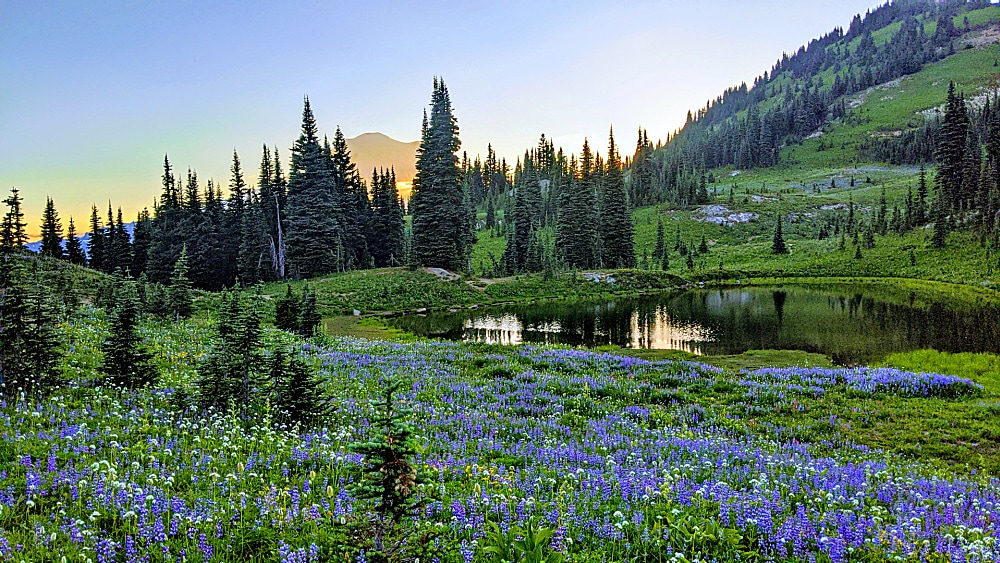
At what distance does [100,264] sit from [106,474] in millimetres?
110749

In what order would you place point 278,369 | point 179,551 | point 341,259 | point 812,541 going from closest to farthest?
point 179,551 < point 812,541 < point 278,369 < point 341,259

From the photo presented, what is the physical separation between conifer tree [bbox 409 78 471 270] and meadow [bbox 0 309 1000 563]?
55.8 metres

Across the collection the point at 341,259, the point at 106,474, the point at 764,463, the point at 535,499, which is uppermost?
the point at 341,259

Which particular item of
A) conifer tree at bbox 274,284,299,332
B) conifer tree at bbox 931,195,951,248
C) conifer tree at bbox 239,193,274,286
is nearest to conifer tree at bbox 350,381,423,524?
conifer tree at bbox 274,284,299,332

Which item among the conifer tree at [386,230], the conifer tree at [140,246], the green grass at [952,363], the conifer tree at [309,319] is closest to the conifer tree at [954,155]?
the green grass at [952,363]

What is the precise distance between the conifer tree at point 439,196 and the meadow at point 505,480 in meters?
55.8

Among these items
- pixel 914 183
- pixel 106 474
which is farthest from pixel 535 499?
pixel 914 183

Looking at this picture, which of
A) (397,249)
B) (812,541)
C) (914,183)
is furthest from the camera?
(914,183)

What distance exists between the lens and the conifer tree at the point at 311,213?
227 ft

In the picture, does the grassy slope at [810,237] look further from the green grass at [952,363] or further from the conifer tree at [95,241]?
the conifer tree at [95,241]

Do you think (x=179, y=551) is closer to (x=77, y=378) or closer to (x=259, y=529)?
(x=259, y=529)

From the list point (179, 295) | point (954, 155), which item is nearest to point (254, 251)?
point (179, 295)

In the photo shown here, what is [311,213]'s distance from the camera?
69312 mm

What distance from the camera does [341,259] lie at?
75438 mm
